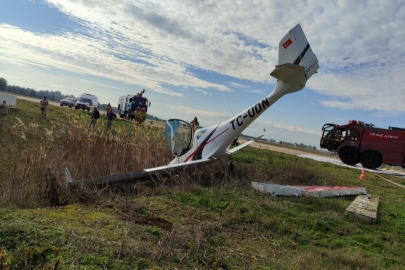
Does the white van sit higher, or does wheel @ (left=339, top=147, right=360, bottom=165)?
the white van

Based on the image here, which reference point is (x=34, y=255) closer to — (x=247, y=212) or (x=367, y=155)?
(x=247, y=212)

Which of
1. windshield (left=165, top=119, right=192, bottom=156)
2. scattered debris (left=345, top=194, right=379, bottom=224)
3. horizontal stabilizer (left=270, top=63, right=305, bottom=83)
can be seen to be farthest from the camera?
windshield (left=165, top=119, right=192, bottom=156)

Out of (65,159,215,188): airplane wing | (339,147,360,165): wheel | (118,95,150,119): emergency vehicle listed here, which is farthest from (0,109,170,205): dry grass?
(118,95,150,119): emergency vehicle

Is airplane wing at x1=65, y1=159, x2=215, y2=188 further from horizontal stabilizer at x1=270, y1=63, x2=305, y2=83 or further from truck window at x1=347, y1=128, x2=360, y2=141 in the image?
truck window at x1=347, y1=128, x2=360, y2=141

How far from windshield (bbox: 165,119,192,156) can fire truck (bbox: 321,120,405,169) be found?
1211 centimetres

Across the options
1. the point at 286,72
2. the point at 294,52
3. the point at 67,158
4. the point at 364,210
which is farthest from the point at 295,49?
the point at 67,158

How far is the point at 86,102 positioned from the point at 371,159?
3772 centimetres

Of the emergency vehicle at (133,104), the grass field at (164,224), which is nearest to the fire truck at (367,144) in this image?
the grass field at (164,224)

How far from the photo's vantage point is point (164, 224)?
13.7ft

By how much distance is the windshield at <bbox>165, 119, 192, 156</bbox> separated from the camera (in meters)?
9.09

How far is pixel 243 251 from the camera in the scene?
3.54 meters

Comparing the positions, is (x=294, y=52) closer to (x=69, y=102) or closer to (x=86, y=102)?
(x=86, y=102)

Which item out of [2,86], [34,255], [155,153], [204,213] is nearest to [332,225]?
[204,213]

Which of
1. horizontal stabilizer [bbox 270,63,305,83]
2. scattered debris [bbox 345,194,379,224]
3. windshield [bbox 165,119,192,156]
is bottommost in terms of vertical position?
scattered debris [bbox 345,194,379,224]
